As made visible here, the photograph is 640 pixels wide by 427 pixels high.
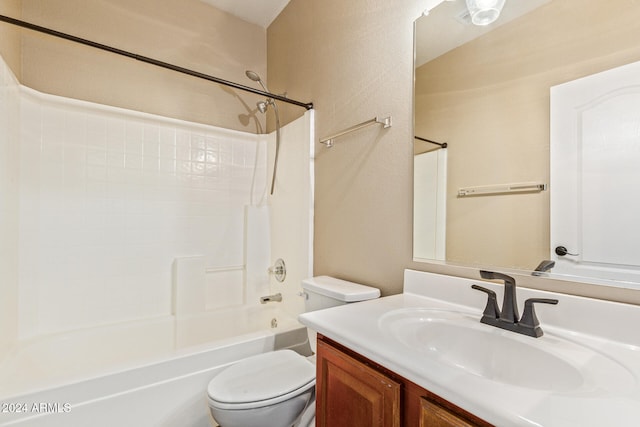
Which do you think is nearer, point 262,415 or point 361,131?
point 262,415

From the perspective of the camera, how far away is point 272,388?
113 cm

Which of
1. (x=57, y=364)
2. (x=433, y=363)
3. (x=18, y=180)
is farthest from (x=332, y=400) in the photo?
(x=18, y=180)

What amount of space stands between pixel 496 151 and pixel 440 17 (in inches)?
23.8

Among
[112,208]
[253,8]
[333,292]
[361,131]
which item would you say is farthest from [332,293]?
[253,8]

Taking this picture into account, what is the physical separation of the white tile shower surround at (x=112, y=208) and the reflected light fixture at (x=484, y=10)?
1.76m

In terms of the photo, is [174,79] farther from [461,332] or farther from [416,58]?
[461,332]

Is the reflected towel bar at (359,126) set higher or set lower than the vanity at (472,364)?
higher

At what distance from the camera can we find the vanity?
0.49 meters

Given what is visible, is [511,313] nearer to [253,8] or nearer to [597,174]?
[597,174]

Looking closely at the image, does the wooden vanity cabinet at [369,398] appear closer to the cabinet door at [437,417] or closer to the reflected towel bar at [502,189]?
the cabinet door at [437,417]

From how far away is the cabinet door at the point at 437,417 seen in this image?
55cm

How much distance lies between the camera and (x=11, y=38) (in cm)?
153

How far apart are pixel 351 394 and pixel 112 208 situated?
1844 millimetres

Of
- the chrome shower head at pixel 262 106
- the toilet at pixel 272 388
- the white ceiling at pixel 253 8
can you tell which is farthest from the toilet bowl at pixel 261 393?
the white ceiling at pixel 253 8
